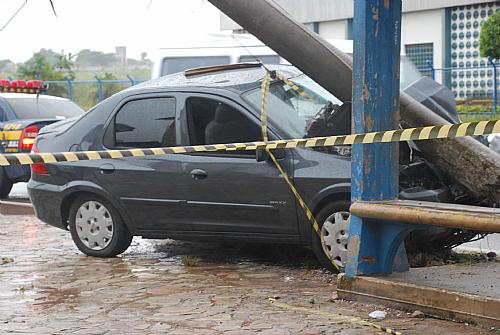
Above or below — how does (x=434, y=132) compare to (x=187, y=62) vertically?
below

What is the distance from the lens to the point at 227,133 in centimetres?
854

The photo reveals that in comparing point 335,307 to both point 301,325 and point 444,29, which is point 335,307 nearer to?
point 301,325

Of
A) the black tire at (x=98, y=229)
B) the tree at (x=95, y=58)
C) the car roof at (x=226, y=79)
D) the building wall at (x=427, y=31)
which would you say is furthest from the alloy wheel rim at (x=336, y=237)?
the tree at (x=95, y=58)

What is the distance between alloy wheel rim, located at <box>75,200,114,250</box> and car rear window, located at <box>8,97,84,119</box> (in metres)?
6.65

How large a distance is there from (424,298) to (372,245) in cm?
64

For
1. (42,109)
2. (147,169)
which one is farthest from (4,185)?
(147,169)

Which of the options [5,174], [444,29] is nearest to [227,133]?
[5,174]

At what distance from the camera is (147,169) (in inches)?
344

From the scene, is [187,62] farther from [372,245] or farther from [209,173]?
[372,245]

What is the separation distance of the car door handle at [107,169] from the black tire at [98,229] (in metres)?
0.28

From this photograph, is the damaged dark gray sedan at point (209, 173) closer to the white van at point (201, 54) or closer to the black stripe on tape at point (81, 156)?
the black stripe on tape at point (81, 156)

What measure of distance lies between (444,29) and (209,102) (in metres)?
26.2

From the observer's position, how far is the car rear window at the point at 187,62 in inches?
625

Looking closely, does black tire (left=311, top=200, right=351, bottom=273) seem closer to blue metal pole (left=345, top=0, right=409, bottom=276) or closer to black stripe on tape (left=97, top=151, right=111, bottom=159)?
blue metal pole (left=345, top=0, right=409, bottom=276)
